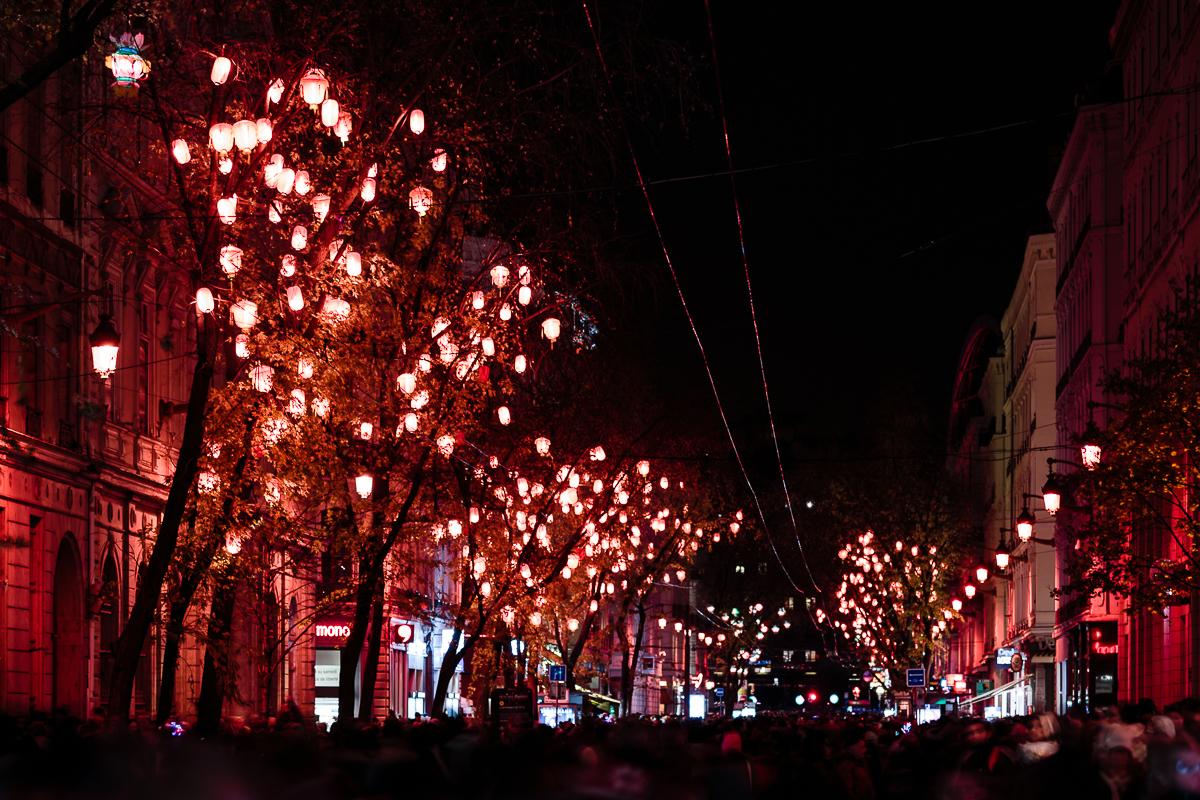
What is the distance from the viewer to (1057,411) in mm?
67562

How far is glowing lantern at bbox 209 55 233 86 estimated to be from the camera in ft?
71.3

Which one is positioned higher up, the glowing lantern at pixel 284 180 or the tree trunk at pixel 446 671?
the glowing lantern at pixel 284 180

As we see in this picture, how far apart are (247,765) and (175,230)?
19999mm

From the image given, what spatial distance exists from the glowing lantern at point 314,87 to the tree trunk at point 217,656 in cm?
819

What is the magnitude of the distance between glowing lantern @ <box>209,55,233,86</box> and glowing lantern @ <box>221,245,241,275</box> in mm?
1956

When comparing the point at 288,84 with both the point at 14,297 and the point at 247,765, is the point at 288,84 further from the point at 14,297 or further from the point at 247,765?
the point at 247,765

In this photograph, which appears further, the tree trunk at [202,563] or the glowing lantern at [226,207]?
the tree trunk at [202,563]

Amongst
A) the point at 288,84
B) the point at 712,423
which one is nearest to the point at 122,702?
the point at 288,84

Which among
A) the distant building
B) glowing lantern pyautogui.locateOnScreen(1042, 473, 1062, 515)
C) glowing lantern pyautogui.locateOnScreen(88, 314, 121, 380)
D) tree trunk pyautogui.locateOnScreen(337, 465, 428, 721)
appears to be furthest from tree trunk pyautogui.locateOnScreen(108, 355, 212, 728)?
the distant building

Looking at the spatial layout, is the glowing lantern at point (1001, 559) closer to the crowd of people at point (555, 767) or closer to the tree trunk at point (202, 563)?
the tree trunk at point (202, 563)

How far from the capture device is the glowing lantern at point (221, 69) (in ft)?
71.3

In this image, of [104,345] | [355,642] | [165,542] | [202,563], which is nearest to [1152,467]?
[355,642]

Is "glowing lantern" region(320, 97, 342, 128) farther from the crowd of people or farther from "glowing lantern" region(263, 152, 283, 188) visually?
the crowd of people

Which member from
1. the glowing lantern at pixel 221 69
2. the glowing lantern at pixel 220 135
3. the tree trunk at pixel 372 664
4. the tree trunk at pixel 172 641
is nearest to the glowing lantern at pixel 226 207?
the glowing lantern at pixel 220 135
